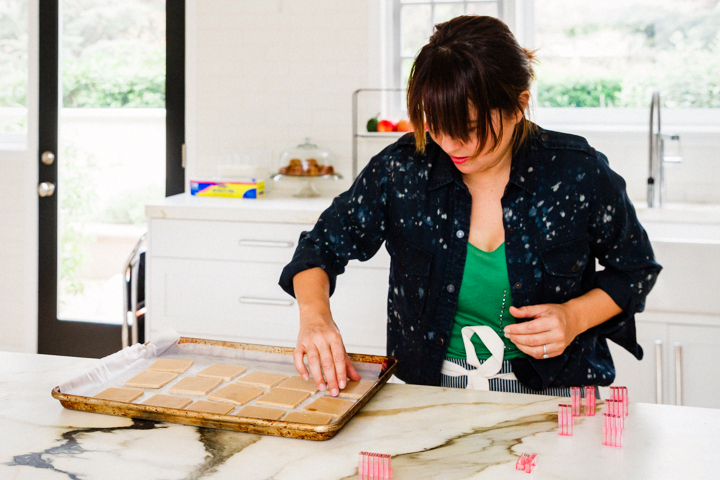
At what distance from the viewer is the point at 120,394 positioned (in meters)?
1.10

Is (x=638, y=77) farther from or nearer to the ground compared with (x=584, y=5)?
nearer to the ground

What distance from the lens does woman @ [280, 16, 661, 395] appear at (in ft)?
4.34

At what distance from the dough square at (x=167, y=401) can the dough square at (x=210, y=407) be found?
0.5 inches

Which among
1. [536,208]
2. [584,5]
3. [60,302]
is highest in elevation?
[584,5]

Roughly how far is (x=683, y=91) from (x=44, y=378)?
2.80m

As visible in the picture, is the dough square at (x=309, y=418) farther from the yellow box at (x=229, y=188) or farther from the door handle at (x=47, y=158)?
the door handle at (x=47, y=158)

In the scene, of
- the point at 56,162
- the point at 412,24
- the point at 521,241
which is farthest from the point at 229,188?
the point at 521,241

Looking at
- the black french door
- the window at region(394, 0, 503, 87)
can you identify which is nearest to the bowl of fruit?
the window at region(394, 0, 503, 87)

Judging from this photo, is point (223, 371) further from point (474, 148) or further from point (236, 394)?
point (474, 148)

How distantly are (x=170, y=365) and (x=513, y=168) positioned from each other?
73cm

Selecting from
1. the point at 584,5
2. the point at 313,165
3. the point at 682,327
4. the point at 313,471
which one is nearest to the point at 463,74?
the point at 313,471

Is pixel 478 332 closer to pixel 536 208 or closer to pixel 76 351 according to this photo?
pixel 536 208

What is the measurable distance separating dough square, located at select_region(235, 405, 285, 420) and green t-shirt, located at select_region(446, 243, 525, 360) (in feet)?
1.51

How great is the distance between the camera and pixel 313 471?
88cm
